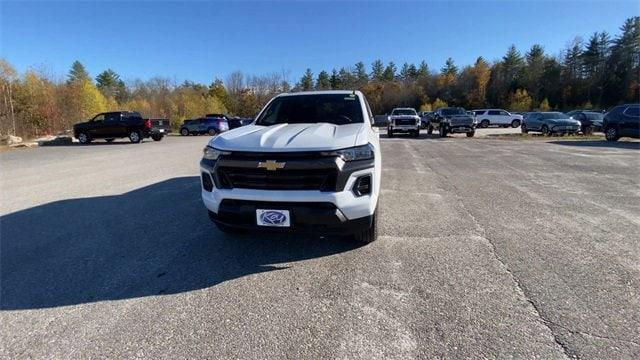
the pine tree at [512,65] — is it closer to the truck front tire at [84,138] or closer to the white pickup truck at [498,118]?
the white pickup truck at [498,118]

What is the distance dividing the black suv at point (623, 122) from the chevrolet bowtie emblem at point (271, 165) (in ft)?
69.0

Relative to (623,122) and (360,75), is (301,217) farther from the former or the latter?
(360,75)

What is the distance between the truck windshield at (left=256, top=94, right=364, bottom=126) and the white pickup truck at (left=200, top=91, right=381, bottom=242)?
3.92 feet

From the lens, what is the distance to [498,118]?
1554 inches

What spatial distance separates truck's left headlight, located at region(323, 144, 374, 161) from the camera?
3525mm

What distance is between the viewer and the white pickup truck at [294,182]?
3.47 m

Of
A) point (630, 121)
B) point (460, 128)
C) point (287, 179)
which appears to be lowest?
point (460, 128)

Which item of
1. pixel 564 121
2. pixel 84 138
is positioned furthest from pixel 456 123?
pixel 84 138

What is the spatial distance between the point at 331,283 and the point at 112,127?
2322cm

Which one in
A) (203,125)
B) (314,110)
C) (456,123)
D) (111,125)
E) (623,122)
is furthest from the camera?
(203,125)

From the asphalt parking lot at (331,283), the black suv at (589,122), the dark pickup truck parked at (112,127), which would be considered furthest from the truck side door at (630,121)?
the dark pickup truck parked at (112,127)

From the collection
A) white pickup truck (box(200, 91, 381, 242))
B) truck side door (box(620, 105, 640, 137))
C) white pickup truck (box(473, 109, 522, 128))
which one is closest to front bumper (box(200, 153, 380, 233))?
white pickup truck (box(200, 91, 381, 242))

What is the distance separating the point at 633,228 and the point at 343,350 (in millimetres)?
4692

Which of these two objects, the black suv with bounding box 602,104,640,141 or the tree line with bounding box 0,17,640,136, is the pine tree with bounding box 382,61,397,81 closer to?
the tree line with bounding box 0,17,640,136
